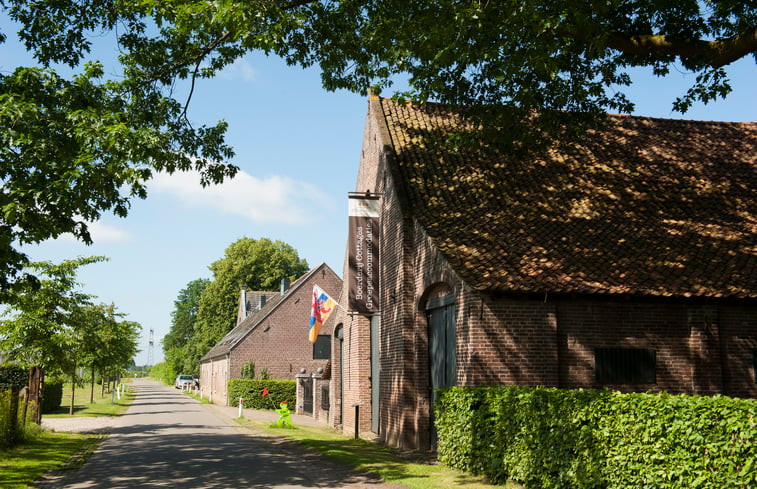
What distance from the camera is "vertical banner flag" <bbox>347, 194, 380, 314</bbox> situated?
1814cm

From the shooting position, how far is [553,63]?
10.7 metres

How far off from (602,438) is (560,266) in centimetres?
547

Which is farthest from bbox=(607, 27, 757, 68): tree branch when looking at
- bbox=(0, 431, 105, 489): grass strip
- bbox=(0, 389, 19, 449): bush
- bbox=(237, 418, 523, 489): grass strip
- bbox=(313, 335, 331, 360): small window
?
bbox=(313, 335, 331, 360): small window

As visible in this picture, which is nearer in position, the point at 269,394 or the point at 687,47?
the point at 687,47

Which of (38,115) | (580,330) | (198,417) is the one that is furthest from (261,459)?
(198,417)

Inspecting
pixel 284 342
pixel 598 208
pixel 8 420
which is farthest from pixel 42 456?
pixel 284 342

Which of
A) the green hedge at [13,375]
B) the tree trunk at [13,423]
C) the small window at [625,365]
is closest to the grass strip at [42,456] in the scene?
the tree trunk at [13,423]

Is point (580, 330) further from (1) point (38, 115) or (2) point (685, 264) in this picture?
(1) point (38, 115)

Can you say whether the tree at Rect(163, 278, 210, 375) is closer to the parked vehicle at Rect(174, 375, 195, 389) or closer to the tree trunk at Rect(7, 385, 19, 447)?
the parked vehicle at Rect(174, 375, 195, 389)

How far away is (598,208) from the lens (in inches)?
623

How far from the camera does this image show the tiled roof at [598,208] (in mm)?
13430

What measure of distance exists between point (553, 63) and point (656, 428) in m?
5.91

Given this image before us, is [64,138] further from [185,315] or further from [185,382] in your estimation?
[185,315]

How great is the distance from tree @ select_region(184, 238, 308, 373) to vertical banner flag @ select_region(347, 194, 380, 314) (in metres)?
48.0
